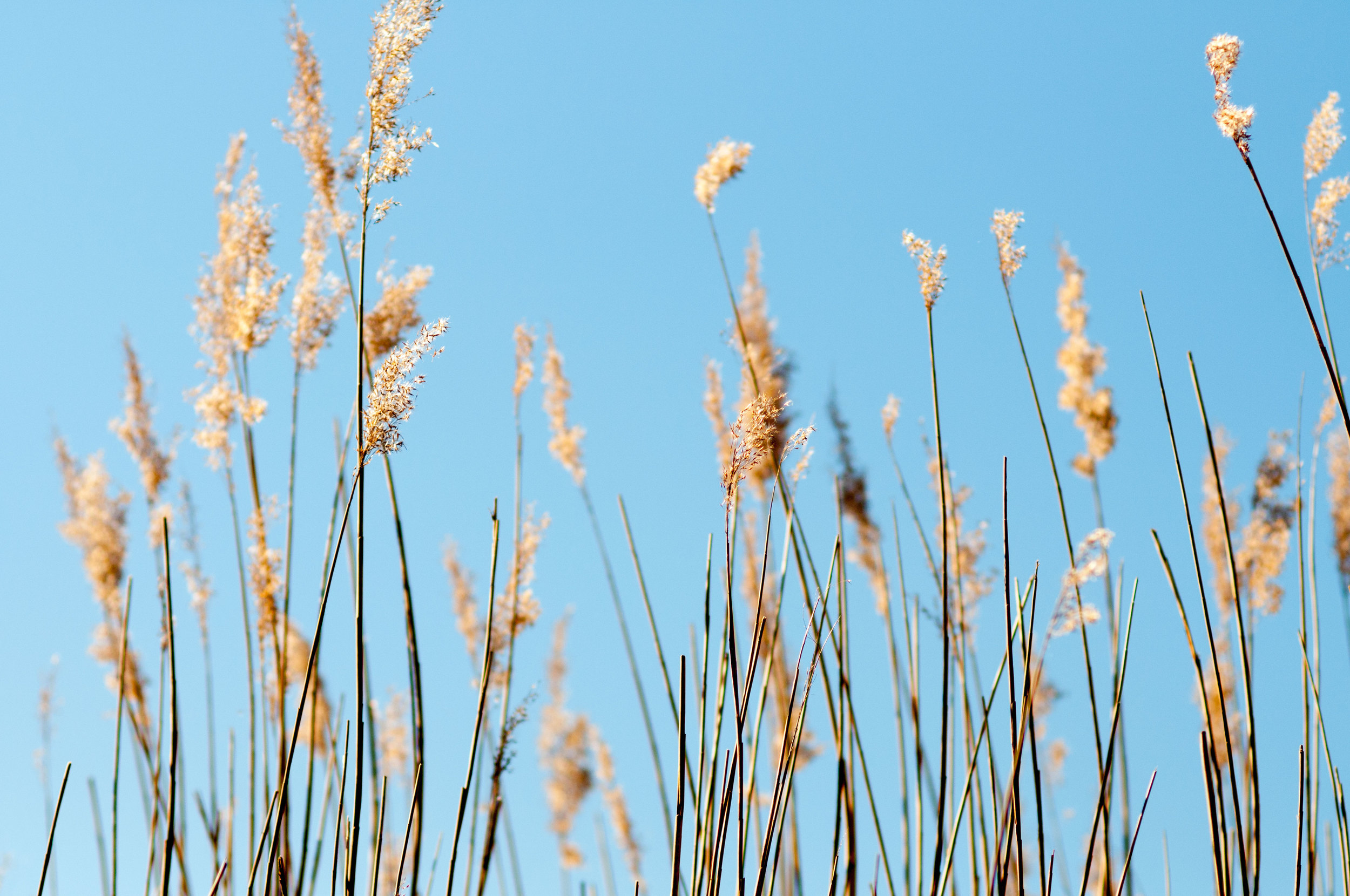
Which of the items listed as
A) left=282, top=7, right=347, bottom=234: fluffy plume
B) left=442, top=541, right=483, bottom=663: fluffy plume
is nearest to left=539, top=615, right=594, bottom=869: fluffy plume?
left=442, top=541, right=483, bottom=663: fluffy plume

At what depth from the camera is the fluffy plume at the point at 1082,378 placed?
9.18 ft

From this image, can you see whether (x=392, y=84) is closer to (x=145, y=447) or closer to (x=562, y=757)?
(x=145, y=447)

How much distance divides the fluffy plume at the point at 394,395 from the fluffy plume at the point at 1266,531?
2264 mm

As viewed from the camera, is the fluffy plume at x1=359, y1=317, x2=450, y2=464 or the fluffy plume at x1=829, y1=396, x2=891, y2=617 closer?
the fluffy plume at x1=359, y1=317, x2=450, y2=464

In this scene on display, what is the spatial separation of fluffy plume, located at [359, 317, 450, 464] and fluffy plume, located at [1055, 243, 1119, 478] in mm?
2247

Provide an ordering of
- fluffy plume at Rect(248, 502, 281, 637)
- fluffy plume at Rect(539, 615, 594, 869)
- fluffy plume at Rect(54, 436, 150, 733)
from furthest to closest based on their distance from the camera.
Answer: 1. fluffy plume at Rect(539, 615, 594, 869)
2. fluffy plume at Rect(54, 436, 150, 733)
3. fluffy plume at Rect(248, 502, 281, 637)

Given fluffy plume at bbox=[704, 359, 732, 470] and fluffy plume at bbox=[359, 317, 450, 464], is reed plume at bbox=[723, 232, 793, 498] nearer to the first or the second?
fluffy plume at bbox=[704, 359, 732, 470]

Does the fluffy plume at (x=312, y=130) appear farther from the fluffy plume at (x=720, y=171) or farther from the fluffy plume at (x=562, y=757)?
the fluffy plume at (x=562, y=757)

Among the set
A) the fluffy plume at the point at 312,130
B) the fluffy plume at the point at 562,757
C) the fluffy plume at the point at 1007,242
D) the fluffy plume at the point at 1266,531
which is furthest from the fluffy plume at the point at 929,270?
the fluffy plume at the point at 562,757

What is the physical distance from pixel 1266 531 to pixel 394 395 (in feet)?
7.74

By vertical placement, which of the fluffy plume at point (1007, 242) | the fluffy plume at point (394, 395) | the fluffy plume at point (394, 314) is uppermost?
the fluffy plume at point (394, 314)

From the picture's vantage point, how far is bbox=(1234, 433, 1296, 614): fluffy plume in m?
2.45

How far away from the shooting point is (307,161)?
1676 millimetres

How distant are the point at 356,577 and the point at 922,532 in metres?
1.08
